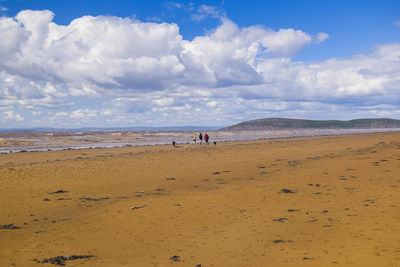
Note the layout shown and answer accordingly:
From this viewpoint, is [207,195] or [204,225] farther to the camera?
[207,195]

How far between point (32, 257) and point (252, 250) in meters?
5.15

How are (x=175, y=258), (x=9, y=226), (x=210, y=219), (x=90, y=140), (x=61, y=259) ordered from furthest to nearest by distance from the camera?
(x=90, y=140) → (x=210, y=219) → (x=9, y=226) → (x=61, y=259) → (x=175, y=258)

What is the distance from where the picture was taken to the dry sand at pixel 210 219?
7.54 meters

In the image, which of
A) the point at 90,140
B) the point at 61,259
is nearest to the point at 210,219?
the point at 61,259

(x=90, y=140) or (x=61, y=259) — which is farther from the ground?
(x=90, y=140)

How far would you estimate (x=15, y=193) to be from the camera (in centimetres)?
1516

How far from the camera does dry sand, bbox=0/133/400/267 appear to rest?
24.7 feet

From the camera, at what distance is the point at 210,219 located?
10.4 metres

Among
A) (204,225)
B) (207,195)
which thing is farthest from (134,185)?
(204,225)

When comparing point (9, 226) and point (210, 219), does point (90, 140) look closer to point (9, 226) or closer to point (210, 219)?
point (9, 226)

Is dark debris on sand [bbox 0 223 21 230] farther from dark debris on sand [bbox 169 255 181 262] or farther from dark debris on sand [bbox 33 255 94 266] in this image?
dark debris on sand [bbox 169 255 181 262]

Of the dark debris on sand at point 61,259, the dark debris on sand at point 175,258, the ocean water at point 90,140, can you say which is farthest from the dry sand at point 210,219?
the ocean water at point 90,140

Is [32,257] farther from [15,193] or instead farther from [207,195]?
[15,193]

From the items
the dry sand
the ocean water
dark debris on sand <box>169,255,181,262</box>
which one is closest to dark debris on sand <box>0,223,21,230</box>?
the dry sand
